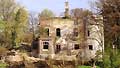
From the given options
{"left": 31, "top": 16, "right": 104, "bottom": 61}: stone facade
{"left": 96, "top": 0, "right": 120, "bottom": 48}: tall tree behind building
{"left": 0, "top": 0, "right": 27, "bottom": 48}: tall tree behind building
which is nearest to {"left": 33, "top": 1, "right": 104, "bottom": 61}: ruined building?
{"left": 31, "top": 16, "right": 104, "bottom": 61}: stone facade

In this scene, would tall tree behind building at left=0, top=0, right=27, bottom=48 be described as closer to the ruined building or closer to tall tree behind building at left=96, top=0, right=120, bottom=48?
the ruined building

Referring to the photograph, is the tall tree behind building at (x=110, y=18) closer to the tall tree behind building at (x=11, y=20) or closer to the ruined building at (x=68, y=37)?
the ruined building at (x=68, y=37)

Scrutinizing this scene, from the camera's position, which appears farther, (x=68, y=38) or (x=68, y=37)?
(x=68, y=38)

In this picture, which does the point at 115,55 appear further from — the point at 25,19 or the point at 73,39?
the point at 25,19

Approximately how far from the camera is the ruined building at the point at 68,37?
156ft

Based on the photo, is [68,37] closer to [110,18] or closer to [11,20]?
[110,18]

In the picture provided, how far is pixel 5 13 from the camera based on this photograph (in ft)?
→ 196

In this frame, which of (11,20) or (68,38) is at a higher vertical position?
(11,20)

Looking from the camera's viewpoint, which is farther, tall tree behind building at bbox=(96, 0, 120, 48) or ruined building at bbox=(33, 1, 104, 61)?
ruined building at bbox=(33, 1, 104, 61)

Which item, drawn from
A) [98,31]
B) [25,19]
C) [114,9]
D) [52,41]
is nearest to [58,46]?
[52,41]

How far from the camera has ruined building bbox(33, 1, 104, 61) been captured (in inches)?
1870

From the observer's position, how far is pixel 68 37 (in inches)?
1891

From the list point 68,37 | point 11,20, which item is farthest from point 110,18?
point 11,20

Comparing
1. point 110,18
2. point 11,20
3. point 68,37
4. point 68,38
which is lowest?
point 68,38
